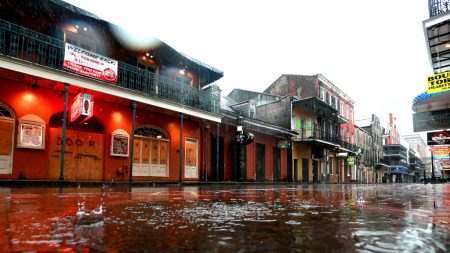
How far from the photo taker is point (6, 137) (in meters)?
11.0

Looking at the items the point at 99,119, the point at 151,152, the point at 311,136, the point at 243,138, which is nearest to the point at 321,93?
the point at 311,136

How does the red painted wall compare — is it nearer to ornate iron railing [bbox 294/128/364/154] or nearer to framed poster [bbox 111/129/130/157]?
framed poster [bbox 111/129/130/157]

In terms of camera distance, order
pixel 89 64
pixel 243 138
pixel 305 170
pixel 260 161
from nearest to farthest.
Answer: pixel 89 64 → pixel 243 138 → pixel 260 161 → pixel 305 170

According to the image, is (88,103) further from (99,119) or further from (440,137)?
(440,137)

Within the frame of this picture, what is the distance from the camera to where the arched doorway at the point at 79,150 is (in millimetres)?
12203

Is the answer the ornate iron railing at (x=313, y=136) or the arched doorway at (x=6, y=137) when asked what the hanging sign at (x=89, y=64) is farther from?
the ornate iron railing at (x=313, y=136)

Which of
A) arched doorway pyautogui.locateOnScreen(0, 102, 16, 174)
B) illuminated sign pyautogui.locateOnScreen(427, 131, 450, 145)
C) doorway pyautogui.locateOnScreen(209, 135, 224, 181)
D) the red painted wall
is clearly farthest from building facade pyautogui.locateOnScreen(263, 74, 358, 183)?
arched doorway pyautogui.locateOnScreen(0, 102, 16, 174)

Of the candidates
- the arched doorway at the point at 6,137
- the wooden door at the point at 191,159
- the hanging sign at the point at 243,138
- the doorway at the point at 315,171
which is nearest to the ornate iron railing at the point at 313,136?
the doorway at the point at 315,171

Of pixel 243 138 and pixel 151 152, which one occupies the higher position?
pixel 243 138

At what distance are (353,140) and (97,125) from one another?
123 ft

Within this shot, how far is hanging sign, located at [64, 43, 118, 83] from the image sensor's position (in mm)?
11297

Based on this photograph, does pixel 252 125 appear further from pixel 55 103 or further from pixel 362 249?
pixel 362 249

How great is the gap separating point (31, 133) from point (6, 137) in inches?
29.9

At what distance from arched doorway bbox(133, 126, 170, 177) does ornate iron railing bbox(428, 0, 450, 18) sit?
1253 cm
